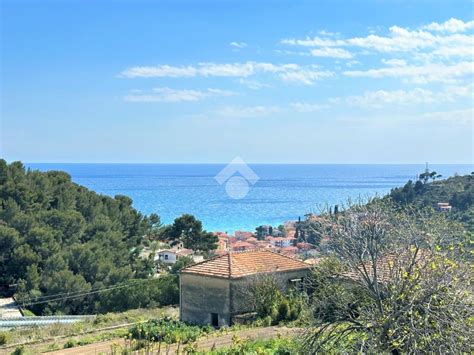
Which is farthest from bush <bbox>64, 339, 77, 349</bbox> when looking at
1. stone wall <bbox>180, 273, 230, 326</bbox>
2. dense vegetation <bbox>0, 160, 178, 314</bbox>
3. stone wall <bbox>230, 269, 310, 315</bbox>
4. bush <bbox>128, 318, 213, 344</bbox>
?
dense vegetation <bbox>0, 160, 178, 314</bbox>

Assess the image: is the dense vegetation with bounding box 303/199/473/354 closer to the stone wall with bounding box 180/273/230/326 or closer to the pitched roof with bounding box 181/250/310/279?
the stone wall with bounding box 180/273/230/326

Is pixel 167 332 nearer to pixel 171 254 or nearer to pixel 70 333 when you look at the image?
pixel 70 333

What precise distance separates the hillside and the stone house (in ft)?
57.9

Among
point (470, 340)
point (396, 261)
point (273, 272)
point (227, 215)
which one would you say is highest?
point (396, 261)

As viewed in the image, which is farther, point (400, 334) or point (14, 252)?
point (14, 252)

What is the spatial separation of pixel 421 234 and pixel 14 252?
30.5 meters

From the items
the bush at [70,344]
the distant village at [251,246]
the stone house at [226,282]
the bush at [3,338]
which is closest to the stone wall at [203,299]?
the stone house at [226,282]

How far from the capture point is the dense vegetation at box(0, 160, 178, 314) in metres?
31.4

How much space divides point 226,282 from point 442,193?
108ft

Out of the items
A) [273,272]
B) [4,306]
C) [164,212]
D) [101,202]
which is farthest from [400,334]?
[164,212]

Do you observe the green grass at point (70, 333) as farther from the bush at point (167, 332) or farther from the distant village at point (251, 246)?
the distant village at point (251, 246)

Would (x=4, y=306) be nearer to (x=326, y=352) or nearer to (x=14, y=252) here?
(x=14, y=252)

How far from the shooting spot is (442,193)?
1855 inches

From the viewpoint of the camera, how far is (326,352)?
9562mm
